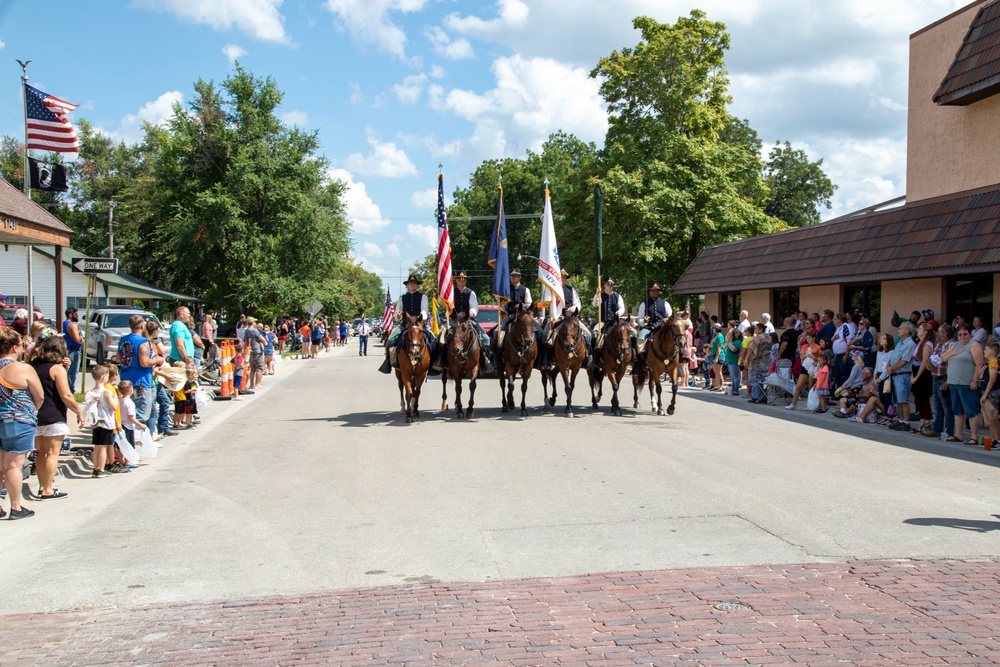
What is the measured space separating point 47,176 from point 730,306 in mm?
21861

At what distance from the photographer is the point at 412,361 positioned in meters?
15.2

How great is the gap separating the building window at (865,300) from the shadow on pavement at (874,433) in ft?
13.7

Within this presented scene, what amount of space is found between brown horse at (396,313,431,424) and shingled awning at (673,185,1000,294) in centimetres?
1070

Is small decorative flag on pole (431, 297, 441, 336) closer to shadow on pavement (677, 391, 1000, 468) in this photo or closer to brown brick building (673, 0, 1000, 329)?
shadow on pavement (677, 391, 1000, 468)

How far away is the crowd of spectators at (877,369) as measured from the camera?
1359cm

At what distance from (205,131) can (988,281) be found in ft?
152

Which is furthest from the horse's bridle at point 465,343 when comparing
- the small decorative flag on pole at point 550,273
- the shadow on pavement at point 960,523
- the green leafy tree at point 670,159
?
the green leafy tree at point 670,159

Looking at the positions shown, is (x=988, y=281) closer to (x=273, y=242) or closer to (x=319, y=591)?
(x=319, y=591)

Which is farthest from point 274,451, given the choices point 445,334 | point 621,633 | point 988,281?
point 988,281

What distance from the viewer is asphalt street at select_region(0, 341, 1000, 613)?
670 centimetres

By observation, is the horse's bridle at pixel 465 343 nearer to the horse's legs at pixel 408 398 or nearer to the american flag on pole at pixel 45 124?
the horse's legs at pixel 408 398

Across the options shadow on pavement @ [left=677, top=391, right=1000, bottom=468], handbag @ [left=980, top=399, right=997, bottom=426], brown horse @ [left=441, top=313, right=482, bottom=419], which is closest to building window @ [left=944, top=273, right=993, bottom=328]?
shadow on pavement @ [left=677, top=391, right=1000, bottom=468]

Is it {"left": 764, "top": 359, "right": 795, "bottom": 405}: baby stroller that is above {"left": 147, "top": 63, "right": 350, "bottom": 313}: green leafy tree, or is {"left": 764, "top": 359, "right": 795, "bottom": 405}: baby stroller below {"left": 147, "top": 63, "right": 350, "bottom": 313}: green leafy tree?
below

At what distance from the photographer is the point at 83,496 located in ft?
32.3
